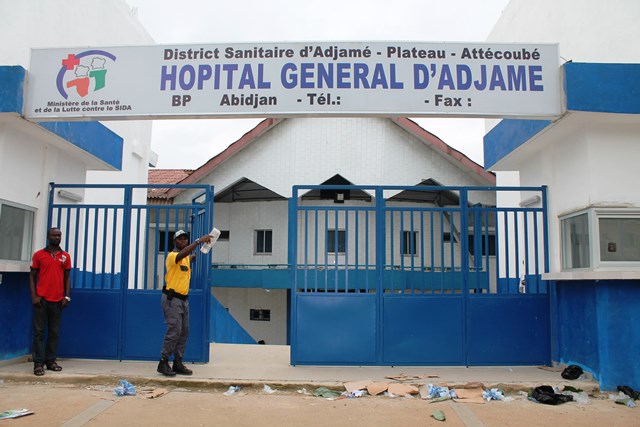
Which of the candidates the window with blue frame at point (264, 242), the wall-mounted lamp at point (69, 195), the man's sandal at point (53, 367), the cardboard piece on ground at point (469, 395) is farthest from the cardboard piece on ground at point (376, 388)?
the window with blue frame at point (264, 242)

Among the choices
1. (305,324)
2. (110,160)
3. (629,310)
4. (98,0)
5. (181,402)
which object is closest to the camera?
(181,402)

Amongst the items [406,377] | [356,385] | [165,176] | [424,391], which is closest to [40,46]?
[356,385]

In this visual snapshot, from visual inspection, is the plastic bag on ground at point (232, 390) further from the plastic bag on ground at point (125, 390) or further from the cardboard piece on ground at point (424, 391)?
the cardboard piece on ground at point (424, 391)

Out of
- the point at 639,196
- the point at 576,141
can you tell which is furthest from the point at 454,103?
the point at 639,196

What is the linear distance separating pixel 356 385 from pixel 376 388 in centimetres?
23

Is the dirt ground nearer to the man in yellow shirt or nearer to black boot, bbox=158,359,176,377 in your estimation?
black boot, bbox=158,359,176,377

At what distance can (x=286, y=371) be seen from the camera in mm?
6961

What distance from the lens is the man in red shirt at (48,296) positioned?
21.8ft

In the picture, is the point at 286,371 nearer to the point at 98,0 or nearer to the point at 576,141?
the point at 576,141

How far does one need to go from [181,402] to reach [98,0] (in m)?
7.46

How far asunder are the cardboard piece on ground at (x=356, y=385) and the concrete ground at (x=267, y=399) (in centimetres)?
10

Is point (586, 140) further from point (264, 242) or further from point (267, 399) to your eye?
point (264, 242)

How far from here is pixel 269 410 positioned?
5.57 meters

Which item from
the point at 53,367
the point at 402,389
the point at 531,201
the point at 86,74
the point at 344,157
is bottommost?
the point at 402,389
